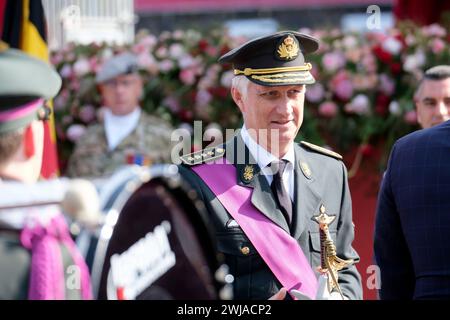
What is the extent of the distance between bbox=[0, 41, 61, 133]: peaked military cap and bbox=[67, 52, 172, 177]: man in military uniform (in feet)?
11.6

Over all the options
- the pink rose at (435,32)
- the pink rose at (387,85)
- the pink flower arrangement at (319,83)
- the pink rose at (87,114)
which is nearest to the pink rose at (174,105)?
the pink flower arrangement at (319,83)

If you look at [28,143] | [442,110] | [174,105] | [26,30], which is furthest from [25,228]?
[174,105]

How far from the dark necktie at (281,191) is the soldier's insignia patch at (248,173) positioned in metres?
0.07

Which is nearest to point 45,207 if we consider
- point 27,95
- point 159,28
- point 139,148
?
point 27,95

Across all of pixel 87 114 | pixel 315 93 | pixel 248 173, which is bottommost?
pixel 248 173

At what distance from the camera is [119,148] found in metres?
5.93

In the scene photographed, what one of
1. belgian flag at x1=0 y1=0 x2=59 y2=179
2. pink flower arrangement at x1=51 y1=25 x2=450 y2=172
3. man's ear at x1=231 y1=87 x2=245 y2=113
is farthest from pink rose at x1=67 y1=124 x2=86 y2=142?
man's ear at x1=231 y1=87 x2=245 y2=113

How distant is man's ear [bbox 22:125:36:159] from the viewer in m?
2.15

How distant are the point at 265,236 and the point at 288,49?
0.69 meters

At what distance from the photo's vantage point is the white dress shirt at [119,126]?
19.5 ft

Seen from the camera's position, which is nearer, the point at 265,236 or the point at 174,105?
the point at 265,236

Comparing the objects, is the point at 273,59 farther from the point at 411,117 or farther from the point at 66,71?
the point at 66,71

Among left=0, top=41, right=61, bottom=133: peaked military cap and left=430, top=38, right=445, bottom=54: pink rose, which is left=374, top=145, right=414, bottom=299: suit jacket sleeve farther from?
left=430, top=38, right=445, bottom=54: pink rose

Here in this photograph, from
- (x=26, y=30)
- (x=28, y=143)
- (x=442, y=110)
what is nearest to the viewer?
(x=28, y=143)
